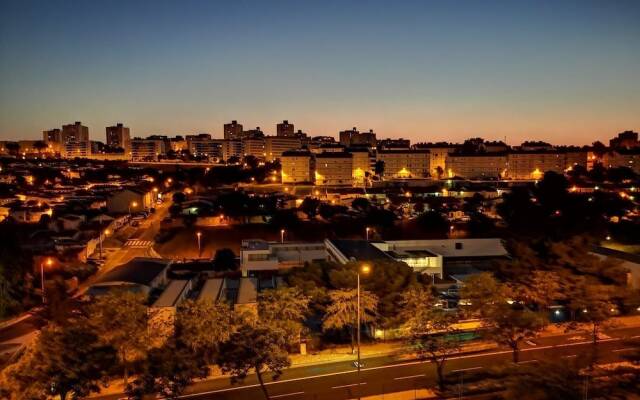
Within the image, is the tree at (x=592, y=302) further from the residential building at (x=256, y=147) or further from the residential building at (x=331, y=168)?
the residential building at (x=256, y=147)

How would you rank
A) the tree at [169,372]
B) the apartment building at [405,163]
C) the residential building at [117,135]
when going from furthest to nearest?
the residential building at [117,135]
the apartment building at [405,163]
the tree at [169,372]

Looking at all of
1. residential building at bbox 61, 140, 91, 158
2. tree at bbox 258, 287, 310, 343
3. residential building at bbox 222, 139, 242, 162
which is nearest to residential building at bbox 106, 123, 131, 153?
residential building at bbox 61, 140, 91, 158

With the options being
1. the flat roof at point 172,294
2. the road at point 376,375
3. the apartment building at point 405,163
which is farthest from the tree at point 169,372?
the apartment building at point 405,163

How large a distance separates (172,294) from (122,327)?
3280mm

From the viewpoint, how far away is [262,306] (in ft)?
28.1

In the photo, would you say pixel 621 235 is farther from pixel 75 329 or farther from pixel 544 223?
pixel 75 329

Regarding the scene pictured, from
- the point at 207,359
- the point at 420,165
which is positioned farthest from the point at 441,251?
the point at 420,165

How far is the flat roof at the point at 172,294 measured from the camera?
971 centimetres

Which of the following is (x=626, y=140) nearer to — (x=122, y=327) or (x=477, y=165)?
(x=477, y=165)

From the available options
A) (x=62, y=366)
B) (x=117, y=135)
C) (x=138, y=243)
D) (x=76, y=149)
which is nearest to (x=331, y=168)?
(x=138, y=243)

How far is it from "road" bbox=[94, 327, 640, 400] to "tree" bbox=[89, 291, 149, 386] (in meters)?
0.82

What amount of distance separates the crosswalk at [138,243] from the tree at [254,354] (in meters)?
13.2

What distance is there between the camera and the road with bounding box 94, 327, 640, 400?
7504 mm

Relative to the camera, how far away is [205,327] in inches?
297
